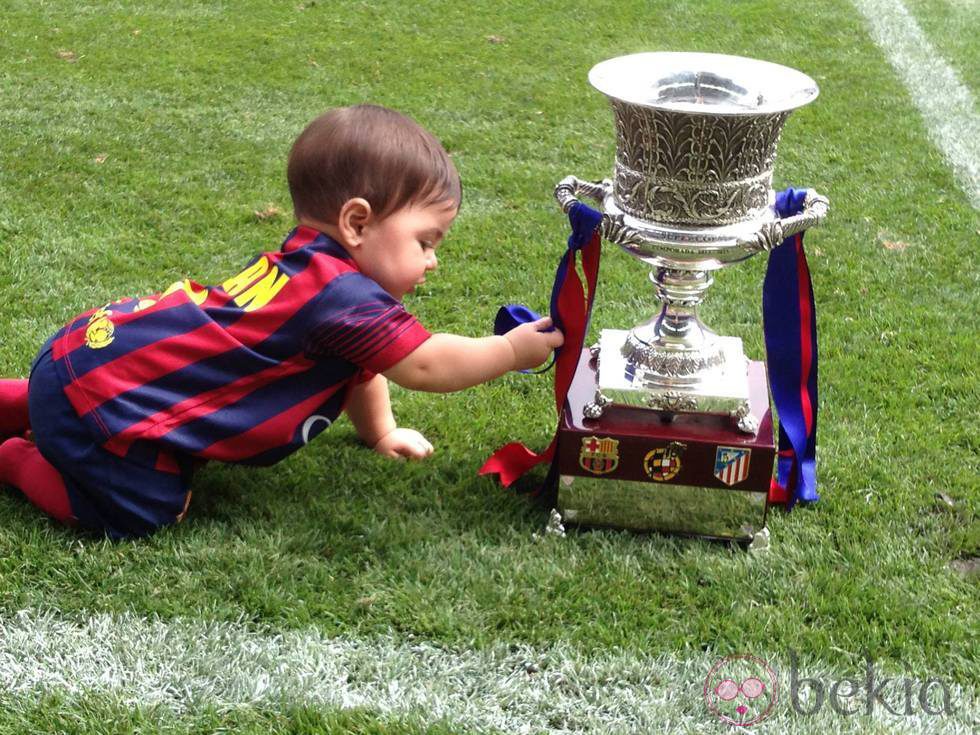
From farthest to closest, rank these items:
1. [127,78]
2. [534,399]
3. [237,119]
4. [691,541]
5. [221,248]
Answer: [127,78] → [237,119] → [221,248] → [534,399] → [691,541]

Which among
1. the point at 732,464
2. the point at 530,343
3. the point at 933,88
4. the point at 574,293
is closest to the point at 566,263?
the point at 574,293

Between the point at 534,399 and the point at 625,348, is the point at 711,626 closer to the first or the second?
the point at 625,348

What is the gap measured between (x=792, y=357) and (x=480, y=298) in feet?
4.33

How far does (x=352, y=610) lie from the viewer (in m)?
2.31

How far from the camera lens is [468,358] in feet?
8.02

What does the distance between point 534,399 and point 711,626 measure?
3.32 ft

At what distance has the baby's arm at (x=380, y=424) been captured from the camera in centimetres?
283

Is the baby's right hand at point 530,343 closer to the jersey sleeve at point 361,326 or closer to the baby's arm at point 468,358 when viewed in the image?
the baby's arm at point 468,358

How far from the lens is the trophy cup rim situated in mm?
2406

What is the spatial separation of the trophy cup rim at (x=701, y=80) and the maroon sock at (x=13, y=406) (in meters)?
1.51

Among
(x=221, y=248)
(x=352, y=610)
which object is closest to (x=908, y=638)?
(x=352, y=610)

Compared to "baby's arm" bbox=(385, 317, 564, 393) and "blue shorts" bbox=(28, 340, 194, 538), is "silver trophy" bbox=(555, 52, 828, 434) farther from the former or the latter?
"blue shorts" bbox=(28, 340, 194, 538)

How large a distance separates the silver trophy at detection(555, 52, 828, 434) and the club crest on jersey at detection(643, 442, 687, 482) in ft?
0.29

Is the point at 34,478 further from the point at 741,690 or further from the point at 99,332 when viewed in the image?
the point at 741,690
